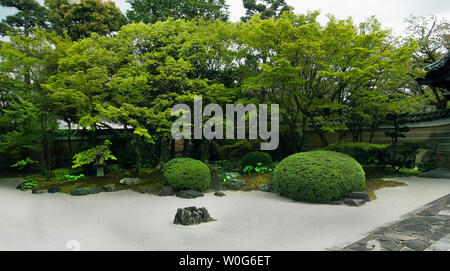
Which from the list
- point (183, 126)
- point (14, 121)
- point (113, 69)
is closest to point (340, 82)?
point (183, 126)

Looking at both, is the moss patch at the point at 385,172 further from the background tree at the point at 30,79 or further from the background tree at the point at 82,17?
the background tree at the point at 82,17

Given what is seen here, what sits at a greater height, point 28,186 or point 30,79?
point 30,79

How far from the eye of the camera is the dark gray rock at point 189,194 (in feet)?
27.6

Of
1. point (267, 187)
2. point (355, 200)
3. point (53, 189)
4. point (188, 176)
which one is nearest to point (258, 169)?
point (267, 187)

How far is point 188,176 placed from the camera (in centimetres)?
871

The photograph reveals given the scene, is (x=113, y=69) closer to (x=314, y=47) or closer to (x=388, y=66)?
(x=314, y=47)

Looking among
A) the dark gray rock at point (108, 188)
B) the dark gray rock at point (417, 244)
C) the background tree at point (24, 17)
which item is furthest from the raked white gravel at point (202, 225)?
the background tree at point (24, 17)

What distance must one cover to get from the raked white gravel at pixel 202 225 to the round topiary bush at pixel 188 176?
0.49 m

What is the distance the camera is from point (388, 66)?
370 inches

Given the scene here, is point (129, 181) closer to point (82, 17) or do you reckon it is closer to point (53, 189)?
point (53, 189)

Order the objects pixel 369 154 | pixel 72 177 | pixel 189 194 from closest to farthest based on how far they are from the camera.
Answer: pixel 189 194 → pixel 72 177 → pixel 369 154

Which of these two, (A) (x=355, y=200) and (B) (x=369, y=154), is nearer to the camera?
(A) (x=355, y=200)

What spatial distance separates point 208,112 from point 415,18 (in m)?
14.4

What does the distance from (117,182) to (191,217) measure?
6.16m
